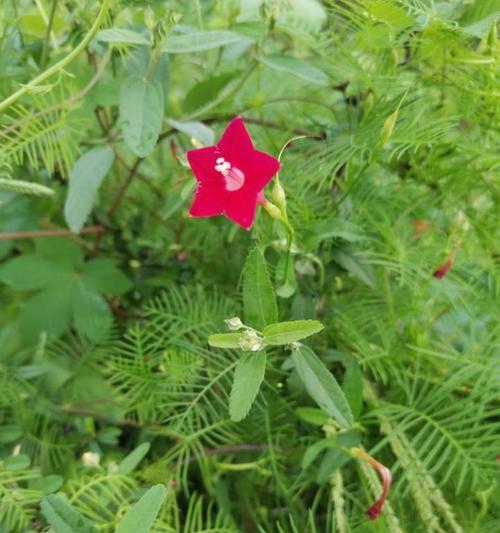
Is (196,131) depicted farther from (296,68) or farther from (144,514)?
(144,514)

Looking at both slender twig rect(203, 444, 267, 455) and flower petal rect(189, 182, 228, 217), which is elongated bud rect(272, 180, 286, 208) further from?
slender twig rect(203, 444, 267, 455)

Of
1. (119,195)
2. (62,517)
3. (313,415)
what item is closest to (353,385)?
(313,415)

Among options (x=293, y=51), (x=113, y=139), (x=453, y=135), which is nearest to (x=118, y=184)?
(x=113, y=139)

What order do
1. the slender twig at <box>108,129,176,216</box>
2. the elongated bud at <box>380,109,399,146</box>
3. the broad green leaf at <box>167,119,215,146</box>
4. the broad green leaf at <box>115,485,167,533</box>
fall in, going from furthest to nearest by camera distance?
the slender twig at <box>108,129,176,216</box> < the broad green leaf at <box>167,119,215,146</box> < the elongated bud at <box>380,109,399,146</box> < the broad green leaf at <box>115,485,167,533</box>

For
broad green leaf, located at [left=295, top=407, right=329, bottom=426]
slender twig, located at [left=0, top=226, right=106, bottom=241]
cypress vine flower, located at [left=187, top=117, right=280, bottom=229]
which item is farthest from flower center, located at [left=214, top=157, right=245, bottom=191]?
slender twig, located at [left=0, top=226, right=106, bottom=241]

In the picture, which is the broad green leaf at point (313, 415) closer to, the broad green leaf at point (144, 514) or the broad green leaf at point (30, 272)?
the broad green leaf at point (144, 514)

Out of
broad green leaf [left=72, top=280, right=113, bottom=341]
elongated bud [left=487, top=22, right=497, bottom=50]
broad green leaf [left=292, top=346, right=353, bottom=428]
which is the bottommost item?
broad green leaf [left=72, top=280, right=113, bottom=341]

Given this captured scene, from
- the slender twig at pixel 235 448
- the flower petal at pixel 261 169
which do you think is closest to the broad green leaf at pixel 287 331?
the flower petal at pixel 261 169
